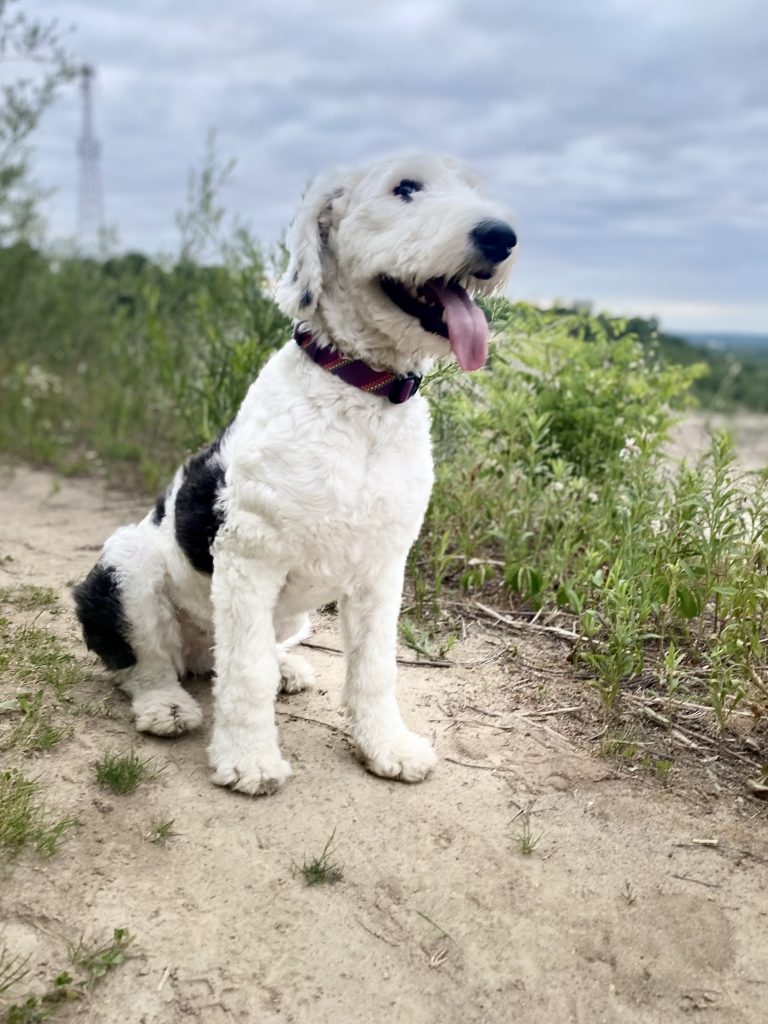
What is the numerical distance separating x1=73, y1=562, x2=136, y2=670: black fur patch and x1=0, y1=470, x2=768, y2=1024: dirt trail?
0.19 metres

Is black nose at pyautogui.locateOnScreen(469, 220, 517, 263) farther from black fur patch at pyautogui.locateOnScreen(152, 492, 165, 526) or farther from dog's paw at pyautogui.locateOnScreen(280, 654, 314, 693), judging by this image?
dog's paw at pyautogui.locateOnScreen(280, 654, 314, 693)

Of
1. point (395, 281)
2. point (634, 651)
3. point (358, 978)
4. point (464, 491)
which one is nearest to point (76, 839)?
point (358, 978)

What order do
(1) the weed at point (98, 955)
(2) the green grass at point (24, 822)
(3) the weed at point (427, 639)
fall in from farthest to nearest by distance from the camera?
(3) the weed at point (427, 639), (2) the green grass at point (24, 822), (1) the weed at point (98, 955)

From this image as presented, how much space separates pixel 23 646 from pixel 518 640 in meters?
2.21

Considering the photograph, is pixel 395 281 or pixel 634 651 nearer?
pixel 395 281

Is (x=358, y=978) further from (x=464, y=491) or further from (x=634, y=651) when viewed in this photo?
(x=464, y=491)

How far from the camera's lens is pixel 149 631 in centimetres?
365

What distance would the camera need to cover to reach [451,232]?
269 cm

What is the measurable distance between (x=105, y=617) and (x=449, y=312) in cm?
177

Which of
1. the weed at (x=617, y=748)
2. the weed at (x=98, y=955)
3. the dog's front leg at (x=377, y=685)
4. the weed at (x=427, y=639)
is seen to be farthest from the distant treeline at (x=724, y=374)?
the weed at (x=98, y=955)

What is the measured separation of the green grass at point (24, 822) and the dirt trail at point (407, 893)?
0.05 meters

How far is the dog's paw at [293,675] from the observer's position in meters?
4.02

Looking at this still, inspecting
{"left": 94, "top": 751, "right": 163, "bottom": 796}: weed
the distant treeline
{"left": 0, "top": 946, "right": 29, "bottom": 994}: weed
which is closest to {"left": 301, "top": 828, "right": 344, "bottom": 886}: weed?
{"left": 94, "top": 751, "right": 163, "bottom": 796}: weed

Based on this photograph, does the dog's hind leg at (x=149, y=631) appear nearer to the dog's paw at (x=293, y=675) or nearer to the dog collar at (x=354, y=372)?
the dog's paw at (x=293, y=675)
